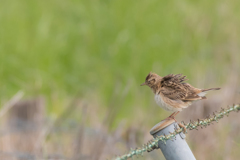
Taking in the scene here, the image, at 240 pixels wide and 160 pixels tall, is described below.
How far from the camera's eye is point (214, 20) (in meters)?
9.31

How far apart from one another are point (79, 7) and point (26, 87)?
2606 millimetres

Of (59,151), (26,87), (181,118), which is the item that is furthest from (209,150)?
(26,87)

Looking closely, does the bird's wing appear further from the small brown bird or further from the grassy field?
the grassy field

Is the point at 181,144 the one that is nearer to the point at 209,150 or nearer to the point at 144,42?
the point at 209,150

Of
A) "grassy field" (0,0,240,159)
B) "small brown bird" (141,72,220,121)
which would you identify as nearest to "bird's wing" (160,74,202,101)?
"small brown bird" (141,72,220,121)

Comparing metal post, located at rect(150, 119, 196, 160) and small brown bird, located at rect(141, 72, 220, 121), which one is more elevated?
small brown bird, located at rect(141, 72, 220, 121)

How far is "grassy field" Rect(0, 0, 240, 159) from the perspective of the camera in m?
7.27

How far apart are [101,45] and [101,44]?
0.04 m

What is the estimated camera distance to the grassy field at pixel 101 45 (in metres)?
7.27

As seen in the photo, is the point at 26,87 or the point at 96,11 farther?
the point at 96,11

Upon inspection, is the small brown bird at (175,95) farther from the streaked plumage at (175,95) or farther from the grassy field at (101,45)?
the grassy field at (101,45)

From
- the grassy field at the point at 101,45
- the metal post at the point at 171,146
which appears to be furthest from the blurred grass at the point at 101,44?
the metal post at the point at 171,146

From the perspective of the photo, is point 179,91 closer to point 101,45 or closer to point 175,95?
point 175,95

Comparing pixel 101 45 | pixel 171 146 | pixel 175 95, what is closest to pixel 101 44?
pixel 101 45
